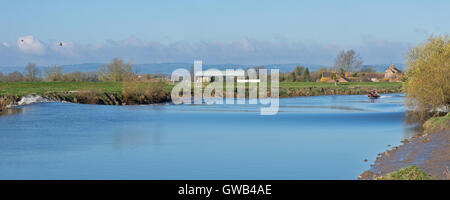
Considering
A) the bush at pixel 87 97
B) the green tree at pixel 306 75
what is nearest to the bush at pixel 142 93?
the bush at pixel 87 97

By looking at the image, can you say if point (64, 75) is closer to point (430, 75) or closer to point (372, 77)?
point (430, 75)

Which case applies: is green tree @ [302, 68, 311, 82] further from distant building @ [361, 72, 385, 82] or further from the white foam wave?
the white foam wave

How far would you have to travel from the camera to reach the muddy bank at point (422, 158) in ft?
44.5

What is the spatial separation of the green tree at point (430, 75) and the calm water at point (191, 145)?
85.8 inches

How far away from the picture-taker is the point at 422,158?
51.3ft

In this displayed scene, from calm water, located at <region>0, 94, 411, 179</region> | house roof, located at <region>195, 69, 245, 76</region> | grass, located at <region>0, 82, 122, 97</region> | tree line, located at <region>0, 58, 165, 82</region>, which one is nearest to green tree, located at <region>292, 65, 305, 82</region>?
house roof, located at <region>195, 69, 245, 76</region>

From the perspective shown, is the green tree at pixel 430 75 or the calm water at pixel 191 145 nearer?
the calm water at pixel 191 145

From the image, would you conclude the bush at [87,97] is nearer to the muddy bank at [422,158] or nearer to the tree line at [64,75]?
the tree line at [64,75]

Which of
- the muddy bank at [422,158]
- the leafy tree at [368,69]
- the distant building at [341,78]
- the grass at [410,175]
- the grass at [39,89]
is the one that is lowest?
the muddy bank at [422,158]

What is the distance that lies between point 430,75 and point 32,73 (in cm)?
6307

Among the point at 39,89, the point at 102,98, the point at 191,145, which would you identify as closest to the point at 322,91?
the point at 102,98
